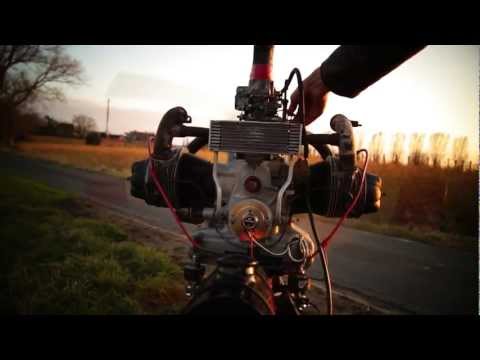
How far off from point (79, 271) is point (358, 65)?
14.2 ft

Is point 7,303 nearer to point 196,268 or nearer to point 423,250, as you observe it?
point 196,268

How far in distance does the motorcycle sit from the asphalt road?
3.63m

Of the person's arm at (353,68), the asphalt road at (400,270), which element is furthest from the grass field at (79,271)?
the person's arm at (353,68)

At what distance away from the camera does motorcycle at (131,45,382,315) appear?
4.58 ft

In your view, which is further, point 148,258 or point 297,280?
point 148,258

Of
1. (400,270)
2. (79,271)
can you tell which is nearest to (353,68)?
(79,271)

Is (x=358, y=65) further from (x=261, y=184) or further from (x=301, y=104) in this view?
(x=261, y=184)

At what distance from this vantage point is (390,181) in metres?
11.9

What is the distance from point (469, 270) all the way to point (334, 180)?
6544 mm

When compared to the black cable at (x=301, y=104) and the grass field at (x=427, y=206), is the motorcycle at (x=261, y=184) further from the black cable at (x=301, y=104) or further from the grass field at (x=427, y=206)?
the grass field at (x=427, y=206)

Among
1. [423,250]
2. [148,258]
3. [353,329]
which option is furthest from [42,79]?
[353,329]

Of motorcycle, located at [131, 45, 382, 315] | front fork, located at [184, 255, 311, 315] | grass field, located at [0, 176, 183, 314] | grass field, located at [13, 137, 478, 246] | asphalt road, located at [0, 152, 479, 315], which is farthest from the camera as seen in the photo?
grass field, located at [13, 137, 478, 246]

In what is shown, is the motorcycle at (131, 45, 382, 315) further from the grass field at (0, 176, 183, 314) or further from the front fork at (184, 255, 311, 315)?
the grass field at (0, 176, 183, 314)

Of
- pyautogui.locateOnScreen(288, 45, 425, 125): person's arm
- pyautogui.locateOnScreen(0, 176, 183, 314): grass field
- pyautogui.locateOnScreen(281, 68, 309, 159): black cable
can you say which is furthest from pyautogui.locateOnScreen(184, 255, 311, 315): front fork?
pyautogui.locateOnScreen(0, 176, 183, 314): grass field
